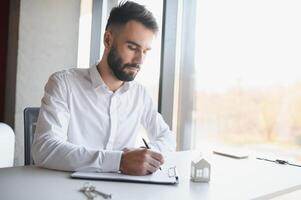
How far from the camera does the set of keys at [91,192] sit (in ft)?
2.92

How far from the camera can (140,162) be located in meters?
1.14

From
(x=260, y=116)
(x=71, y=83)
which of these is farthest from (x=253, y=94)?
(x=71, y=83)

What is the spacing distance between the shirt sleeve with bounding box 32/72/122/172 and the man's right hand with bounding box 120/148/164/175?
0.08 feet

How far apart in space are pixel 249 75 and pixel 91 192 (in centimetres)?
171

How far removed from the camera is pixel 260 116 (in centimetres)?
230

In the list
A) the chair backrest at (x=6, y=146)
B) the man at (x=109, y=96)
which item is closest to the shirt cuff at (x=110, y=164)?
the man at (x=109, y=96)

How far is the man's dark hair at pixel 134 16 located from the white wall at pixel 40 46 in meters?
1.88

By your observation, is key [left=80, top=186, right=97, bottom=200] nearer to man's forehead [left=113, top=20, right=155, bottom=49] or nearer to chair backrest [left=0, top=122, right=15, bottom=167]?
man's forehead [left=113, top=20, right=155, bottom=49]

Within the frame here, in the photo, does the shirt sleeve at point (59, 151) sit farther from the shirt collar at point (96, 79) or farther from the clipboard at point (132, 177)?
the shirt collar at point (96, 79)

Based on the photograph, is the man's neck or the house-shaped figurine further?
the man's neck

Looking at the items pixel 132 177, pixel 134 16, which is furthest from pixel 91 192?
pixel 134 16

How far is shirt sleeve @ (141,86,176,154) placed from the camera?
5.65 feet

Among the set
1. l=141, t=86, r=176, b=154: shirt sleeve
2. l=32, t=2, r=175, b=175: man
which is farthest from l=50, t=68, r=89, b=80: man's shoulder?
l=141, t=86, r=176, b=154: shirt sleeve

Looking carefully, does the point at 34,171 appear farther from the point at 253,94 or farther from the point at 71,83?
the point at 253,94
